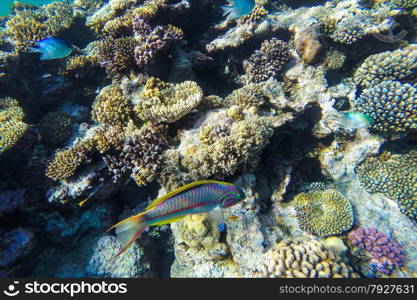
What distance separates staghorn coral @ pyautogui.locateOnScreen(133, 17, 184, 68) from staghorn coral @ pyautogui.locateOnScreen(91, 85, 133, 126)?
0.93 metres

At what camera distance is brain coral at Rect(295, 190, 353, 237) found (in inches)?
169

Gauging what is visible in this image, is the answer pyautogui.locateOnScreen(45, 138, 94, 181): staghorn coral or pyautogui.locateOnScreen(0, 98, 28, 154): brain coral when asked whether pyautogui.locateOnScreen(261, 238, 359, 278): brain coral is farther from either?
pyautogui.locateOnScreen(0, 98, 28, 154): brain coral

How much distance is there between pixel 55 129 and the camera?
4.84m

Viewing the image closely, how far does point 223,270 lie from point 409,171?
455cm

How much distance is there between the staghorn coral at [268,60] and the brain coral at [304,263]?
13.7 feet

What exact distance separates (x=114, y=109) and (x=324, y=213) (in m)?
4.83

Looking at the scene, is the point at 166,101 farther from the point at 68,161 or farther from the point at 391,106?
the point at 391,106

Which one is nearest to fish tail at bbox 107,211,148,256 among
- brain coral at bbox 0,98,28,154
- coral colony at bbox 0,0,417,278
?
coral colony at bbox 0,0,417,278

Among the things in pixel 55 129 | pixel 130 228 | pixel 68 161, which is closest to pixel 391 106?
pixel 130 228

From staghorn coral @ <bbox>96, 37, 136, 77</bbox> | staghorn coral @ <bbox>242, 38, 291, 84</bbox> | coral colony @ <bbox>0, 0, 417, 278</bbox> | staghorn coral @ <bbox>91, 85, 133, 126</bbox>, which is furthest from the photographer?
staghorn coral @ <bbox>242, 38, 291, 84</bbox>

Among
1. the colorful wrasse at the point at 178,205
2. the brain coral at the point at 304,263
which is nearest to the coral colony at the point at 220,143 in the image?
the brain coral at the point at 304,263

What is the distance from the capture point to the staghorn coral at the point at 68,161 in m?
4.18

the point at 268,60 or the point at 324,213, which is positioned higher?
the point at 268,60

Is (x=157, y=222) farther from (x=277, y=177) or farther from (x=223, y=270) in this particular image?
(x=277, y=177)
